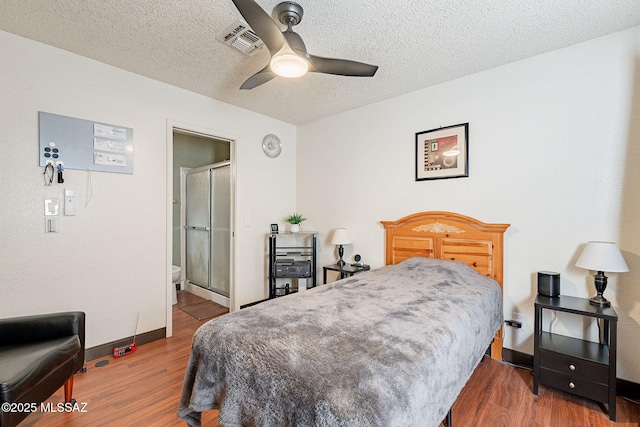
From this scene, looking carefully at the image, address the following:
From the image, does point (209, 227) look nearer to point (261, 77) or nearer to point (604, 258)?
point (261, 77)

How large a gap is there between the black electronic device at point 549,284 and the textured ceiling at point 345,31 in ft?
5.79

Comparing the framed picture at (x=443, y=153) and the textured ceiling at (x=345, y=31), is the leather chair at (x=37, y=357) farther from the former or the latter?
the framed picture at (x=443, y=153)

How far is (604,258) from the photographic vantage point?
188cm

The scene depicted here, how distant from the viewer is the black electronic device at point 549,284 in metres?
2.17

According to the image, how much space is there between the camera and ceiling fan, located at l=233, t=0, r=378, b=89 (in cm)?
152

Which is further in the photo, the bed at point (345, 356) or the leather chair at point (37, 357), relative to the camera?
the leather chair at point (37, 357)

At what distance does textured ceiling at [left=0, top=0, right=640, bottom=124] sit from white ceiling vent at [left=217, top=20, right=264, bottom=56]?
0.16 ft

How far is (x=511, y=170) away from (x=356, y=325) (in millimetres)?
2006

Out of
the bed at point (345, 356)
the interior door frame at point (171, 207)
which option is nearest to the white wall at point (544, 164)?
the bed at point (345, 356)

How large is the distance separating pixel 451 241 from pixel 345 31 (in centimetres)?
202

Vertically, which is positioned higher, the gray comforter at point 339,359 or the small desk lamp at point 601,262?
the small desk lamp at point 601,262

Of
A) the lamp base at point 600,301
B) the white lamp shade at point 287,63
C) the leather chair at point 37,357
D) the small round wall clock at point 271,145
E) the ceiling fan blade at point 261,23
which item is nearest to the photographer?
the leather chair at point 37,357

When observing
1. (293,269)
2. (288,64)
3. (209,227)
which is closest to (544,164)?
(288,64)

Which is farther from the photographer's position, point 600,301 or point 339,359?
point 600,301
